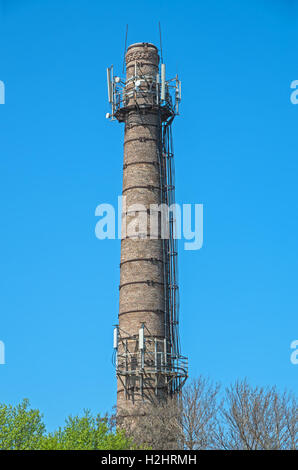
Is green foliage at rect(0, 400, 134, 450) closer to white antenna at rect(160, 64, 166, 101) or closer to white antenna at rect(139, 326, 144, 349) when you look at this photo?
white antenna at rect(139, 326, 144, 349)

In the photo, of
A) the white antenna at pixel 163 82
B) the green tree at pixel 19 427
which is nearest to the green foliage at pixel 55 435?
the green tree at pixel 19 427

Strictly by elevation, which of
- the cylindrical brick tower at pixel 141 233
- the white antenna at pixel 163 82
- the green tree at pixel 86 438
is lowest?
the green tree at pixel 86 438

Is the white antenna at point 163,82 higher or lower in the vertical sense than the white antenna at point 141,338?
higher

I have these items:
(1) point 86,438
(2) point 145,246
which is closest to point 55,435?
(1) point 86,438

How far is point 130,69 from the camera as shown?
6388 cm

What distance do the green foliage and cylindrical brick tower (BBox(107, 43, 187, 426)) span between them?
445cm

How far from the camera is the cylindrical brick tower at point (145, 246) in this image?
185 feet

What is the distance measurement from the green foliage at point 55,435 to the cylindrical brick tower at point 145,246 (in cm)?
445

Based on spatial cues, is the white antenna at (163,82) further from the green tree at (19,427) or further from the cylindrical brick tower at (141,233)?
the green tree at (19,427)

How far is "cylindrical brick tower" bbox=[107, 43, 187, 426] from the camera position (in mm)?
56375
